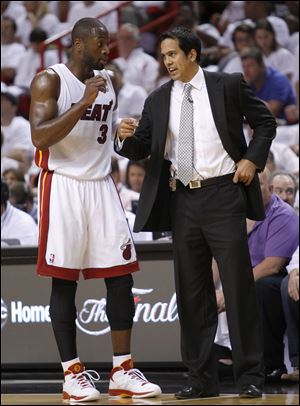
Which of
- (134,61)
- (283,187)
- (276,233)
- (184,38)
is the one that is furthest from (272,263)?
(134,61)

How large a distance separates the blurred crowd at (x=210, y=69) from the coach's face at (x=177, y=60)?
58.1 inches

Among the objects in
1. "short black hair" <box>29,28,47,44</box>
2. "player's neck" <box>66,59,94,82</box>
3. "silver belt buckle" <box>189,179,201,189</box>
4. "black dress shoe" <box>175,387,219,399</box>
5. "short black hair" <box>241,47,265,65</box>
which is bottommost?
"black dress shoe" <box>175,387,219,399</box>

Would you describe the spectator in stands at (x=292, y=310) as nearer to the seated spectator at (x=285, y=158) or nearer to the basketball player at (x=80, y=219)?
the basketball player at (x=80, y=219)

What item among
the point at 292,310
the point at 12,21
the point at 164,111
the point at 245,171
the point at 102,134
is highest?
the point at 12,21

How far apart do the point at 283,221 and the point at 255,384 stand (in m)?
2.54

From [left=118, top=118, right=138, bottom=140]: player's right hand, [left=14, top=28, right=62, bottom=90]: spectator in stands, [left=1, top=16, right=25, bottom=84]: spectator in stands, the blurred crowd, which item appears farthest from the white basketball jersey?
[left=1, top=16, right=25, bottom=84]: spectator in stands

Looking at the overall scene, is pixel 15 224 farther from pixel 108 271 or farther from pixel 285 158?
pixel 108 271

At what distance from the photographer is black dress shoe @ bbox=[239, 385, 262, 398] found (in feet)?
17.4

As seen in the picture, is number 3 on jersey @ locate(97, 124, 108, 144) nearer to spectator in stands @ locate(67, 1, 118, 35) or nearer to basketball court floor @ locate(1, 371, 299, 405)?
basketball court floor @ locate(1, 371, 299, 405)

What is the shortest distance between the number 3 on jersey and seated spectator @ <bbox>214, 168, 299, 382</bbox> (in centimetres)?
225

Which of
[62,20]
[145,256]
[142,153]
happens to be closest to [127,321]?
[142,153]

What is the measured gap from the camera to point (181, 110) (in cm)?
557

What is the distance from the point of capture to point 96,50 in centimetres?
545

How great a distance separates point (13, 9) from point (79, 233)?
36.1 ft
